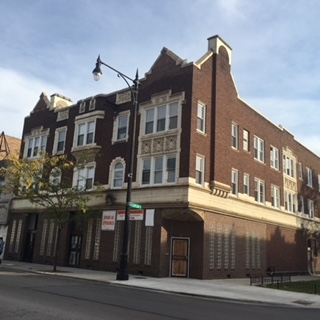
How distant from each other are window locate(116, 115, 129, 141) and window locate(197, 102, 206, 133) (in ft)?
17.9

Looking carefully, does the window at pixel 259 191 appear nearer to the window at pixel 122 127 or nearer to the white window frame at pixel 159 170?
the white window frame at pixel 159 170

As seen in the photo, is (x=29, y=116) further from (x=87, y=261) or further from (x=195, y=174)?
(x=195, y=174)

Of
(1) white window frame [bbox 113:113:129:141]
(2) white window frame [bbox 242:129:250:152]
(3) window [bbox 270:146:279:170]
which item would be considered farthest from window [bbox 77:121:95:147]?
(3) window [bbox 270:146:279:170]

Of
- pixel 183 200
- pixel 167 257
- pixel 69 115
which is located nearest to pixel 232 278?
pixel 167 257

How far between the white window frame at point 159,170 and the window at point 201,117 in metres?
2.54

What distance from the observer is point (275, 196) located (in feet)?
108

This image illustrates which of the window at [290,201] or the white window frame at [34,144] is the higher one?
the white window frame at [34,144]

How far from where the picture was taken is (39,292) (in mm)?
13148

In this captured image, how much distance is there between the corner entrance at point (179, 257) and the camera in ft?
76.0

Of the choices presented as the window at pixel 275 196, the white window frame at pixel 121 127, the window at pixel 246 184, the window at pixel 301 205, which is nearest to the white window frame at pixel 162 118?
the white window frame at pixel 121 127

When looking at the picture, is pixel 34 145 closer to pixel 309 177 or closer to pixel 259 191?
pixel 259 191

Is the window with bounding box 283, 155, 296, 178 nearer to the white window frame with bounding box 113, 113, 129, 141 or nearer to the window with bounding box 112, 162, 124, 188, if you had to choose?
the white window frame with bounding box 113, 113, 129, 141

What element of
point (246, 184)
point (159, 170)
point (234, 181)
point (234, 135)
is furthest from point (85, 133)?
point (246, 184)

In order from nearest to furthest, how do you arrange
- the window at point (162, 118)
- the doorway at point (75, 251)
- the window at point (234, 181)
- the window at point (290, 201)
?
the window at point (162, 118)
the window at point (234, 181)
the doorway at point (75, 251)
the window at point (290, 201)
